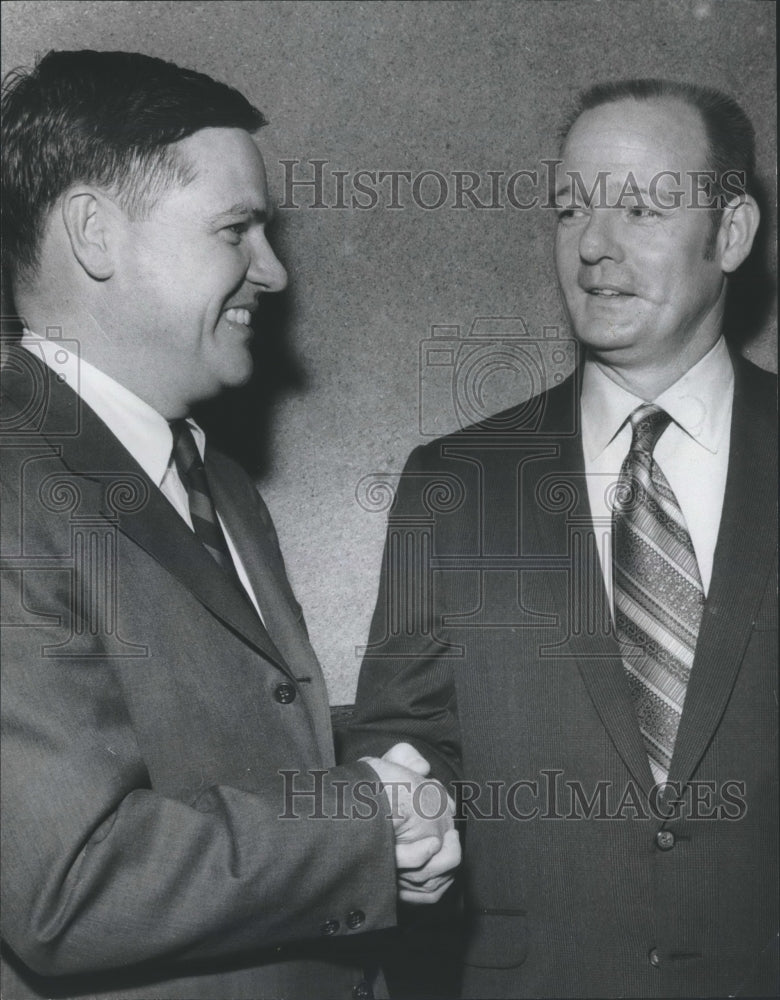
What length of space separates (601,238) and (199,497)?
0.62 metres

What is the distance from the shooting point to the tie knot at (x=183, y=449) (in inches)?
50.8

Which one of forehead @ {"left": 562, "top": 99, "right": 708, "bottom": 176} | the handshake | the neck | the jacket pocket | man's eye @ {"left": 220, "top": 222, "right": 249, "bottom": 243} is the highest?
forehead @ {"left": 562, "top": 99, "right": 708, "bottom": 176}

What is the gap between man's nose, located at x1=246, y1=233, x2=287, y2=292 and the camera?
1316 mm

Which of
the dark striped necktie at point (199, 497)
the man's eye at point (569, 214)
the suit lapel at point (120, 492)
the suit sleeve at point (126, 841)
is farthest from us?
the man's eye at point (569, 214)

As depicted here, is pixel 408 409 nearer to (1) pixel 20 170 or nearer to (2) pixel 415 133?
(2) pixel 415 133

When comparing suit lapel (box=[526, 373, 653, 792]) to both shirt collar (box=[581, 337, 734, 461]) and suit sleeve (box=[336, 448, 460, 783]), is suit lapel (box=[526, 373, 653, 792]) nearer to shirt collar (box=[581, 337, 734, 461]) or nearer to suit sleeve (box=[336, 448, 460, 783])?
shirt collar (box=[581, 337, 734, 461])

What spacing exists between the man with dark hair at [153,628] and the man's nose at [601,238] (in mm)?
408

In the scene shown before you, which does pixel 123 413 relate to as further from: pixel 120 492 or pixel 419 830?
pixel 419 830

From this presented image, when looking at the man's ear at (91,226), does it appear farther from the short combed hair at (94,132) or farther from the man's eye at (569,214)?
the man's eye at (569,214)

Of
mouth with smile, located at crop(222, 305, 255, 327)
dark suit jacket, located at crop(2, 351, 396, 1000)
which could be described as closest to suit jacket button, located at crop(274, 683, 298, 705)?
dark suit jacket, located at crop(2, 351, 396, 1000)

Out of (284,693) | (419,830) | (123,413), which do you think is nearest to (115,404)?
(123,413)

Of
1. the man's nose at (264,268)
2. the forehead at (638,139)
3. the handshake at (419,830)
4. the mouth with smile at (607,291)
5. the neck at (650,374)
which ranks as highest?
the forehead at (638,139)

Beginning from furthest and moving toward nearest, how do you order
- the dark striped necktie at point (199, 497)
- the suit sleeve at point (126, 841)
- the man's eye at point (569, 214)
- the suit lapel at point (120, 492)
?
1. the man's eye at point (569, 214)
2. the dark striped necktie at point (199, 497)
3. the suit lapel at point (120, 492)
4. the suit sleeve at point (126, 841)

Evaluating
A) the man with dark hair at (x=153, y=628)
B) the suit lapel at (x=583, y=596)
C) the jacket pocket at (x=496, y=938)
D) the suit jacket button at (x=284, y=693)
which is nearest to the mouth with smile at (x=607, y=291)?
the suit lapel at (x=583, y=596)
